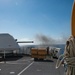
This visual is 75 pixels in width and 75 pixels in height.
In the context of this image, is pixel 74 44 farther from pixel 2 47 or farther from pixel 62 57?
pixel 2 47

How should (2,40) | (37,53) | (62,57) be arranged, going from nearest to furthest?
(62,57) → (37,53) → (2,40)

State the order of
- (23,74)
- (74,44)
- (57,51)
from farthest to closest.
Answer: (57,51)
(23,74)
(74,44)

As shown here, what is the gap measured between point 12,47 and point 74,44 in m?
35.8

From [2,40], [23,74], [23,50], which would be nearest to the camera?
[23,74]

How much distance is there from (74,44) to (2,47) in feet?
119

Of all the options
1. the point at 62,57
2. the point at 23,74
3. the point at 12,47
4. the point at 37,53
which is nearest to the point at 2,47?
the point at 12,47

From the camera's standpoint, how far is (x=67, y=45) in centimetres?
207

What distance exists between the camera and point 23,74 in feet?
44.8

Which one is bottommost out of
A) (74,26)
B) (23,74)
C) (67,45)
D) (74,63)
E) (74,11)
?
(23,74)

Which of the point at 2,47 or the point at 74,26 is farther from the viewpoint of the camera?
the point at 2,47

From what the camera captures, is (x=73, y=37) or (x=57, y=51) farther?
(x=57, y=51)

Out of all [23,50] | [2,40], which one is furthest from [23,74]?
[2,40]

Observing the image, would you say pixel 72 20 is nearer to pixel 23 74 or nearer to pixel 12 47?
pixel 23 74

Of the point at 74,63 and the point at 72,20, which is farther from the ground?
the point at 72,20
